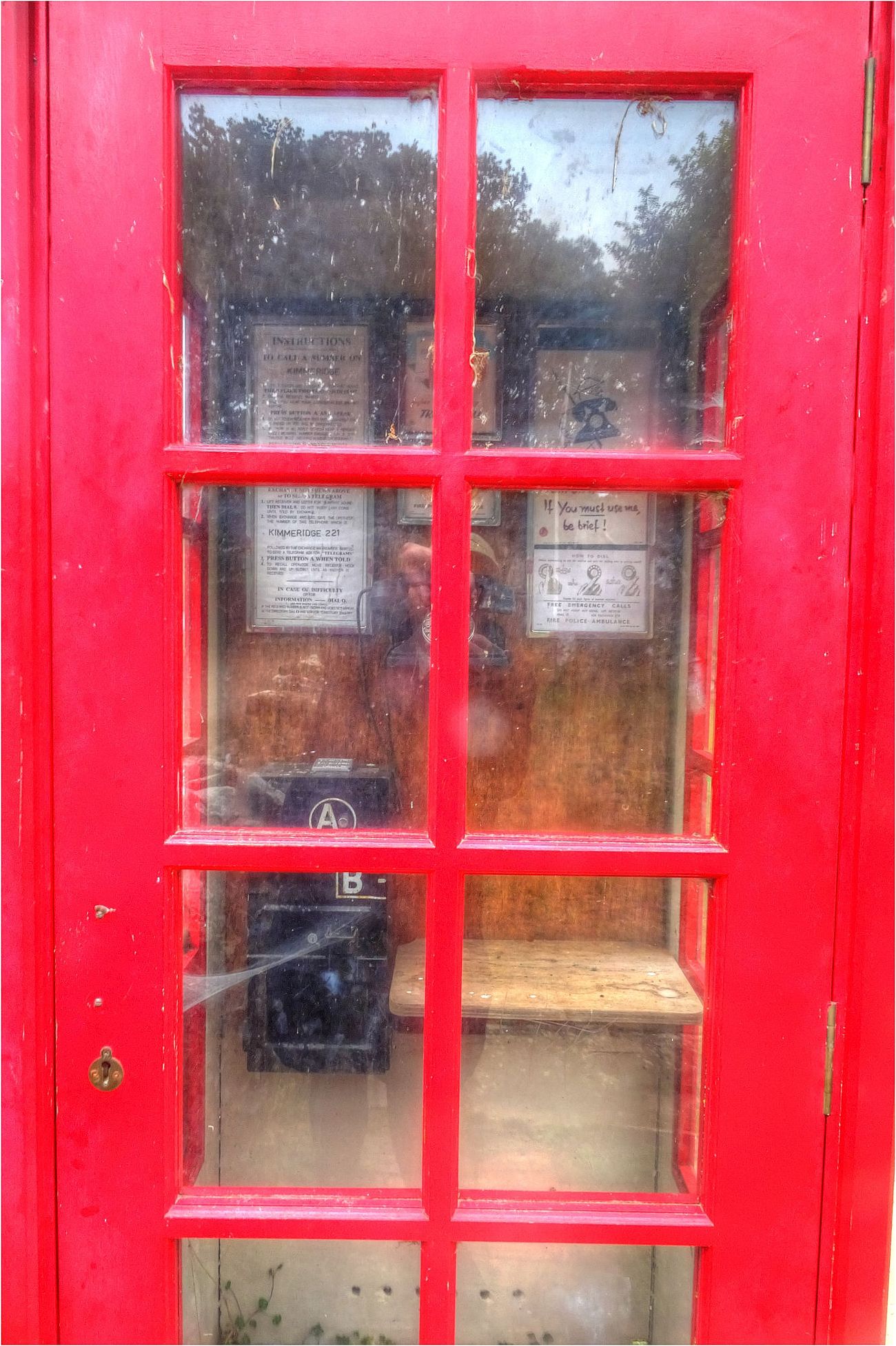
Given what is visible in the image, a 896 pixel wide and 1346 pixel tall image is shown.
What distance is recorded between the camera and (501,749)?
3.25 ft

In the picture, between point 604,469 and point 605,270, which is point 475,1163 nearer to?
point 604,469

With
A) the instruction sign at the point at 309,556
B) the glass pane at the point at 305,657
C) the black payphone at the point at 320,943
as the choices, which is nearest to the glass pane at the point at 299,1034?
the black payphone at the point at 320,943

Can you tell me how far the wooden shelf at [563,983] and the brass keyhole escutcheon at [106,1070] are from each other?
0.37 m

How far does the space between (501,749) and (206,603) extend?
454 mm

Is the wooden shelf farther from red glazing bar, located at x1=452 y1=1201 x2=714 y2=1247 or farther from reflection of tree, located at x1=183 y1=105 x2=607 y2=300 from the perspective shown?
reflection of tree, located at x1=183 y1=105 x2=607 y2=300

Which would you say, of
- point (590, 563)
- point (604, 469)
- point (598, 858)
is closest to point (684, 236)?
point (604, 469)

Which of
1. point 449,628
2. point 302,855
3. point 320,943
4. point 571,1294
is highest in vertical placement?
point 449,628

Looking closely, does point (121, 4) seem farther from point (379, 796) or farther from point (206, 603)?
point (379, 796)

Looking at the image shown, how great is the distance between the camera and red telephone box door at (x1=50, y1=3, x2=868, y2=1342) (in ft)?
3.01

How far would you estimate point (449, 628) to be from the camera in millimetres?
950

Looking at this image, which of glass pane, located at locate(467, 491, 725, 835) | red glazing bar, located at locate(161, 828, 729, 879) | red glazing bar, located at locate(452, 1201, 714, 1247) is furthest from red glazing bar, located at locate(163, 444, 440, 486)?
red glazing bar, located at locate(452, 1201, 714, 1247)

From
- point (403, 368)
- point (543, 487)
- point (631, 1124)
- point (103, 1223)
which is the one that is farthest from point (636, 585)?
point (103, 1223)

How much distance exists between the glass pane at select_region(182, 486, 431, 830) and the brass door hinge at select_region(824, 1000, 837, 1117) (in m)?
0.60

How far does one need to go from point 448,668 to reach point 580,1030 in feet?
1.82
